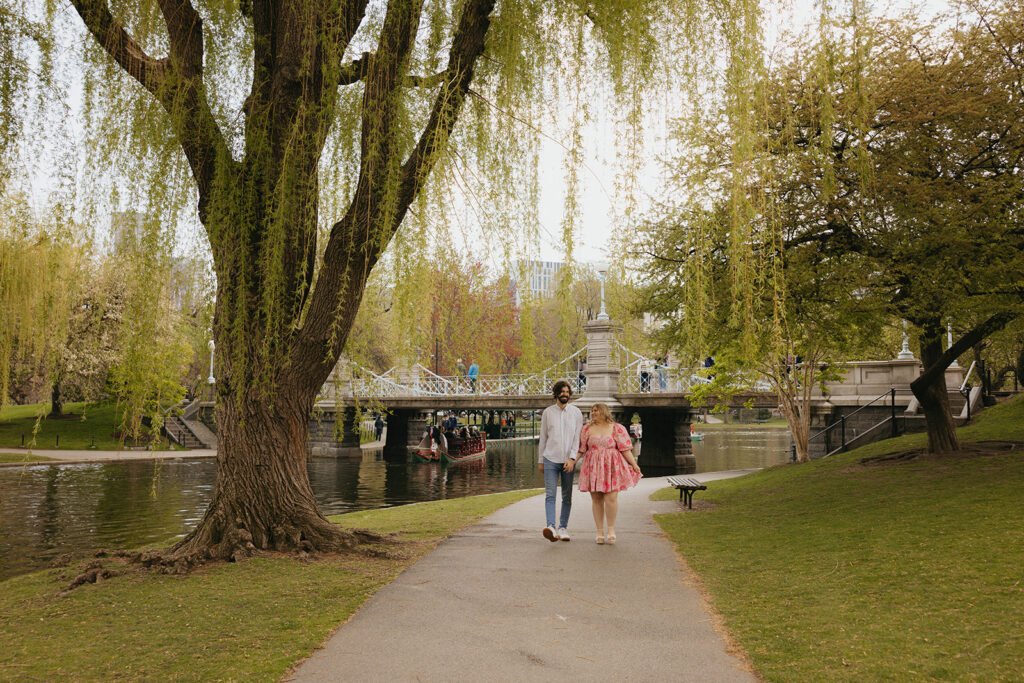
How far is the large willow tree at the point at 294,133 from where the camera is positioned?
5.81 m

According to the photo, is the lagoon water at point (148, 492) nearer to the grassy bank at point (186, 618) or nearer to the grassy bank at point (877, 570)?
the grassy bank at point (186, 618)

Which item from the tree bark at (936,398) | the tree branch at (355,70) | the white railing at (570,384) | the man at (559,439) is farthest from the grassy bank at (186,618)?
the white railing at (570,384)

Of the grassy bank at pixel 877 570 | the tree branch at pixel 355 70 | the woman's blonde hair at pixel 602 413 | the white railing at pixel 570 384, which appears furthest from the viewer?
the white railing at pixel 570 384

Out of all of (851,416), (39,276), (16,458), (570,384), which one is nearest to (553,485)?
(39,276)

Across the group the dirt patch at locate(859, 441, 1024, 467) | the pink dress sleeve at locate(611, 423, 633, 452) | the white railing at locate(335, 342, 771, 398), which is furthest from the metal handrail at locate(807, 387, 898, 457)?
the pink dress sleeve at locate(611, 423, 633, 452)

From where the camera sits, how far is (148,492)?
20812 mm

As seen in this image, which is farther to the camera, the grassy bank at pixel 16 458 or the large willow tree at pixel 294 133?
the grassy bank at pixel 16 458

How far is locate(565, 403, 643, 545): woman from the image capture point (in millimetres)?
8282

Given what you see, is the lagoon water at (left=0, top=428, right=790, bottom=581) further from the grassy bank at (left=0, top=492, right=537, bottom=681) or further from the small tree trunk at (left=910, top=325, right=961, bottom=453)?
the small tree trunk at (left=910, top=325, right=961, bottom=453)

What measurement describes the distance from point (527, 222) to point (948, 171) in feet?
26.8

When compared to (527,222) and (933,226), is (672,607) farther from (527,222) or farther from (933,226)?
(933,226)

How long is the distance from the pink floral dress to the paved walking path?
2.34ft

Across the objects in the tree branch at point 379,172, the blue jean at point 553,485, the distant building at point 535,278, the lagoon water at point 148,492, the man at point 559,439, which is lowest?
the lagoon water at point 148,492

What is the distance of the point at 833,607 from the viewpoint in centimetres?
560
